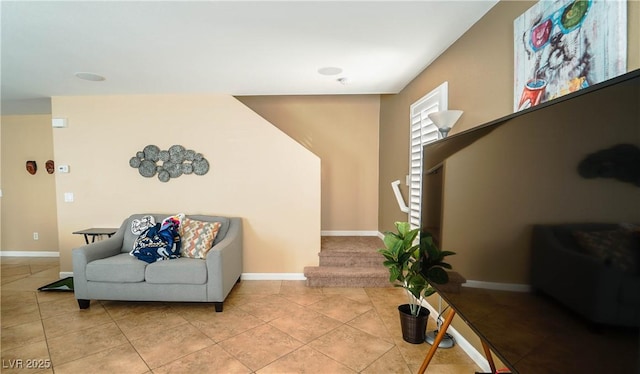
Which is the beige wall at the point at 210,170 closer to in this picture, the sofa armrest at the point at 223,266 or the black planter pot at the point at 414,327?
the sofa armrest at the point at 223,266

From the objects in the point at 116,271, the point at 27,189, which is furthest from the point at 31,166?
the point at 116,271

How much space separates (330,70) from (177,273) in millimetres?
2631

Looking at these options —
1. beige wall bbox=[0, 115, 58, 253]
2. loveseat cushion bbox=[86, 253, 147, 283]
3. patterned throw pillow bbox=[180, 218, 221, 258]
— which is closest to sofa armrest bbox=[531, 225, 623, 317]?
patterned throw pillow bbox=[180, 218, 221, 258]

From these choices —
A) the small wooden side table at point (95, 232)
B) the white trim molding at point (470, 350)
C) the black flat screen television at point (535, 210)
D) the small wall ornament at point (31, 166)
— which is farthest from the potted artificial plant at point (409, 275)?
the small wall ornament at point (31, 166)

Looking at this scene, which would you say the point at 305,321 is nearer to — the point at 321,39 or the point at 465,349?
the point at 465,349

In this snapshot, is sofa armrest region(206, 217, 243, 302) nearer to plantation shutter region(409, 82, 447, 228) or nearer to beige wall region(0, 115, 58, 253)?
plantation shutter region(409, 82, 447, 228)

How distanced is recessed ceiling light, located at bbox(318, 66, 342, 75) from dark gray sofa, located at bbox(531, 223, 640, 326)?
7.88ft

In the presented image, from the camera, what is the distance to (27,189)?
4.72 meters

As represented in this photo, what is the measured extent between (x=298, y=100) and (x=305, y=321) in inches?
134

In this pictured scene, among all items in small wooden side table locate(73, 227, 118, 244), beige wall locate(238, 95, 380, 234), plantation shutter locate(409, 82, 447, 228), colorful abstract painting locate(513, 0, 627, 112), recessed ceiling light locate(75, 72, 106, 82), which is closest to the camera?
colorful abstract painting locate(513, 0, 627, 112)

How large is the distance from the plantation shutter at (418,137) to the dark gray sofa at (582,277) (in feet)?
5.71

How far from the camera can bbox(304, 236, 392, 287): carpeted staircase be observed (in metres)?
3.40

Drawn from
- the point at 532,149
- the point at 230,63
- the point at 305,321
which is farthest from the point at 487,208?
the point at 230,63

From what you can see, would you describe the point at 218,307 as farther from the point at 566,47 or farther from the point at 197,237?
the point at 566,47
